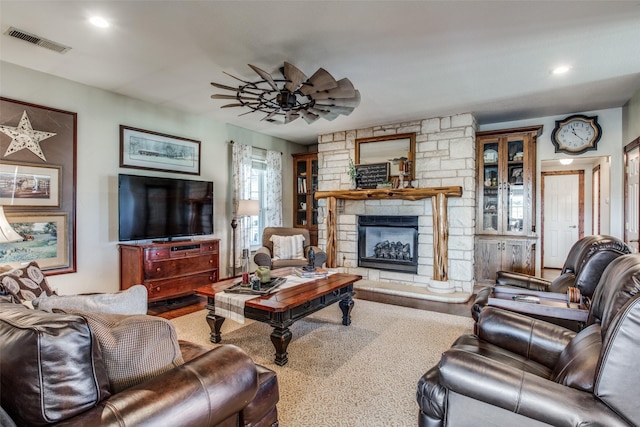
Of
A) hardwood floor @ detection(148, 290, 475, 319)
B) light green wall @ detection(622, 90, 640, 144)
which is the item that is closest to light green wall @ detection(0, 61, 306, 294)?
hardwood floor @ detection(148, 290, 475, 319)

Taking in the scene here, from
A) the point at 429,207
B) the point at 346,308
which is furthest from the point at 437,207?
the point at 346,308

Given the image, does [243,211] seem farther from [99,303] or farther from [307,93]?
[99,303]

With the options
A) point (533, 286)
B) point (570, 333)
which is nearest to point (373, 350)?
point (570, 333)

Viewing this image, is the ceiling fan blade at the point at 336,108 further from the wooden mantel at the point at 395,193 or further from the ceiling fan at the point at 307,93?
the wooden mantel at the point at 395,193

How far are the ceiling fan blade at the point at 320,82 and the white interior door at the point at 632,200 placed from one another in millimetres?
3700

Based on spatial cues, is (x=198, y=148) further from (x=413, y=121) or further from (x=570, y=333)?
(x=570, y=333)

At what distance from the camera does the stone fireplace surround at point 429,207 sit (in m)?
4.82

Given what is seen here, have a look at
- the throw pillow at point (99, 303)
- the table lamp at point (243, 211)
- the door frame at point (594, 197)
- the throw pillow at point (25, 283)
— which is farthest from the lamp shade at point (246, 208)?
the door frame at point (594, 197)

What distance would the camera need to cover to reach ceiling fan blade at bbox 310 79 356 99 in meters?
2.78

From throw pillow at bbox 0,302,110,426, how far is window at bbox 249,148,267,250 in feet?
16.1

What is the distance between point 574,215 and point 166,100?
25.2 feet

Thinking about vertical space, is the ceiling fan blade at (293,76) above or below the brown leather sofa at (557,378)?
above

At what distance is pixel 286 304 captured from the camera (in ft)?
8.44

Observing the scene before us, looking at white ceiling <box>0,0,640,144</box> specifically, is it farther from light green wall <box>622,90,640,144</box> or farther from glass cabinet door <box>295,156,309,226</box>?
glass cabinet door <box>295,156,309,226</box>
